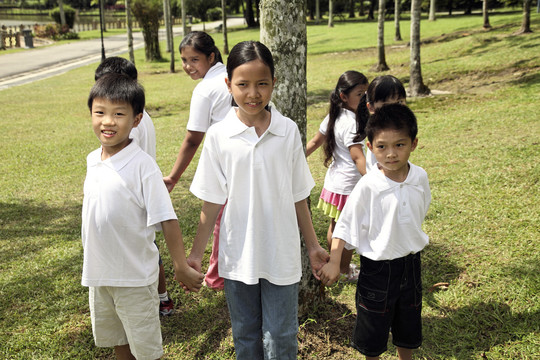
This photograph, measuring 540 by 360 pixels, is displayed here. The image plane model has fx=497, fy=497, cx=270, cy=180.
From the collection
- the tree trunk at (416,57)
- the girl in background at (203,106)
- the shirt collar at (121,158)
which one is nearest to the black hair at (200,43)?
the girl in background at (203,106)

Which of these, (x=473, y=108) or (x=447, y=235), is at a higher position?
(x=473, y=108)

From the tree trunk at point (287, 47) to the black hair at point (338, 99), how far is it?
62cm

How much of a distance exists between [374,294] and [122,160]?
148 cm

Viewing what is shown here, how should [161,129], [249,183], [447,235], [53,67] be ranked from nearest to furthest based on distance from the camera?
[249,183] < [447,235] < [161,129] < [53,67]

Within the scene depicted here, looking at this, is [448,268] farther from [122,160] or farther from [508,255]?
[122,160]

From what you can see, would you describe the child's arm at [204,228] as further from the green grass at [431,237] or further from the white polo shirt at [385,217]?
the green grass at [431,237]

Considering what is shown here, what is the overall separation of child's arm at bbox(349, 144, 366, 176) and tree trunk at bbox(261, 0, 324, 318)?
1.92 feet

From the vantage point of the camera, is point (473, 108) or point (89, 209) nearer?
point (89, 209)

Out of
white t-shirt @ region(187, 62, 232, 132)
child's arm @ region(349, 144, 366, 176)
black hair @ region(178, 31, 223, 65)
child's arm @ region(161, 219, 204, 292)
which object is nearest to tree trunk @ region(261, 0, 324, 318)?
white t-shirt @ region(187, 62, 232, 132)

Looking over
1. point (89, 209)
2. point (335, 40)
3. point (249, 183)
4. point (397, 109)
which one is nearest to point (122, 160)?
point (89, 209)

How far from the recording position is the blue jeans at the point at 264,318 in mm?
2412

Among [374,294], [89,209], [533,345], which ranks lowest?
[533,345]

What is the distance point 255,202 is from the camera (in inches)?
91.4

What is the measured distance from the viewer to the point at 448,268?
3.98 metres
